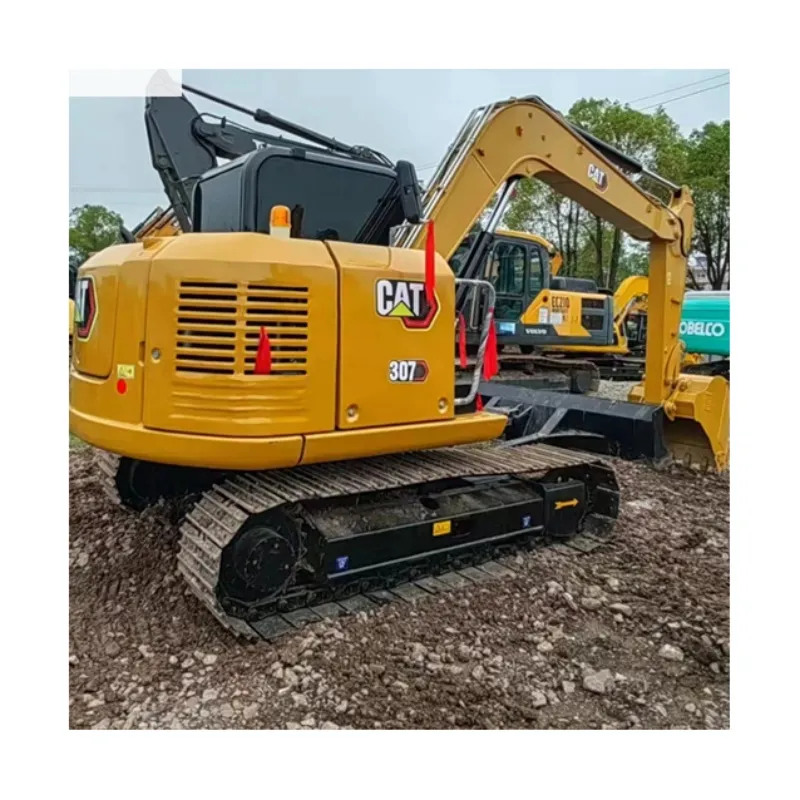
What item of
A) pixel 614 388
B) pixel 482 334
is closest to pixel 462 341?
pixel 482 334

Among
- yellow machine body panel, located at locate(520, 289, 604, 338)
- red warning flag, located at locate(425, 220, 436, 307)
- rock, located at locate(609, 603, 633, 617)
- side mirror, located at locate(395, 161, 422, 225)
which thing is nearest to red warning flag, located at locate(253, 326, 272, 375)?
red warning flag, located at locate(425, 220, 436, 307)

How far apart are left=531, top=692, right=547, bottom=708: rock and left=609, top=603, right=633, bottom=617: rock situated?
31.5 inches

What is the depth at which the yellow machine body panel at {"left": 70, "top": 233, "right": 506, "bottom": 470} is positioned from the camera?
2908 mm

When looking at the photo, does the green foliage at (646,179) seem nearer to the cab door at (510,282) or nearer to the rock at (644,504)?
the cab door at (510,282)

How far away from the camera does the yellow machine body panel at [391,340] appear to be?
315 cm

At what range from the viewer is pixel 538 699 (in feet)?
9.28

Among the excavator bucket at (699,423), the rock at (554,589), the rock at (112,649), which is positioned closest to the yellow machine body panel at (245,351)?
the rock at (112,649)

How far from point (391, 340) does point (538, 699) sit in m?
1.59

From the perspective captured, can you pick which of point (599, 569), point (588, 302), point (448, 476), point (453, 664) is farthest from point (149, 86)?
point (588, 302)

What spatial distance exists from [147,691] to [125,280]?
1.65 m

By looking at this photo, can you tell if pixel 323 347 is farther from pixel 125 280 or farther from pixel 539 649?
pixel 539 649

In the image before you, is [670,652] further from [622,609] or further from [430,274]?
[430,274]

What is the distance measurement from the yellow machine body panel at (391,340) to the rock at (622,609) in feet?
3.99

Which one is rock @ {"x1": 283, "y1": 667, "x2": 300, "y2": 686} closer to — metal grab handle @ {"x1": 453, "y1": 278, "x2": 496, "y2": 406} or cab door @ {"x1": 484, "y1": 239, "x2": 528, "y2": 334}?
metal grab handle @ {"x1": 453, "y1": 278, "x2": 496, "y2": 406}
